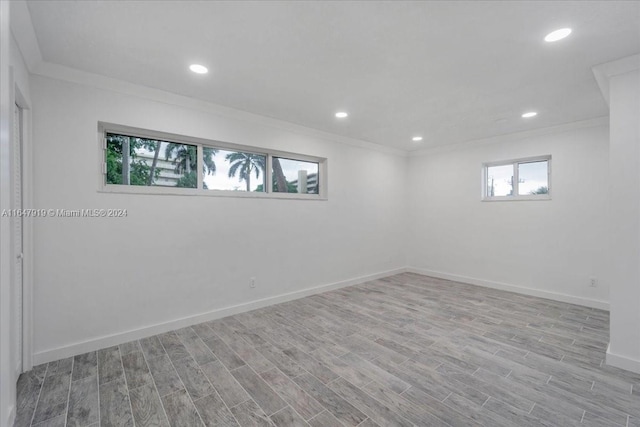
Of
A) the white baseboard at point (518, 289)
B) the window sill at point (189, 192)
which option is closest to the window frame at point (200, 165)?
the window sill at point (189, 192)

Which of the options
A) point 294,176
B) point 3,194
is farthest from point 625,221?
point 3,194

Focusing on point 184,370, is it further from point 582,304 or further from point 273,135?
point 582,304

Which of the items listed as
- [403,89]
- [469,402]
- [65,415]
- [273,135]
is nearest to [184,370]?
[65,415]

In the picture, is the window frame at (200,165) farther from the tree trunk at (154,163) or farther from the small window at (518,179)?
the small window at (518,179)

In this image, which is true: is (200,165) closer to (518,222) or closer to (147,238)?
(147,238)

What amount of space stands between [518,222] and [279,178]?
3889mm

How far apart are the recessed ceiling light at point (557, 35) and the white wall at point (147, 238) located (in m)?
2.97

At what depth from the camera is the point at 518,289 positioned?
179 inches

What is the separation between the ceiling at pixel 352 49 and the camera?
6.01 feet

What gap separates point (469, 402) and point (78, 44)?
3.90 meters

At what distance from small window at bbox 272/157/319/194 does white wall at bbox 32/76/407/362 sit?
25 cm

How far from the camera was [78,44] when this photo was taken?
2189mm

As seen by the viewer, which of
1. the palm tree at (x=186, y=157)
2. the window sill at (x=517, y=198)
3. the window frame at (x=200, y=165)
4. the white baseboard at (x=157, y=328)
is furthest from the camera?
the window sill at (x=517, y=198)

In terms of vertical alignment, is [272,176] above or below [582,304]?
above
